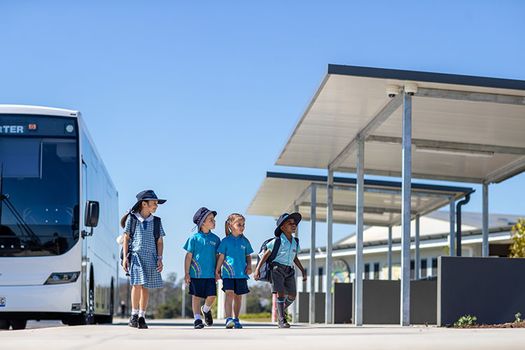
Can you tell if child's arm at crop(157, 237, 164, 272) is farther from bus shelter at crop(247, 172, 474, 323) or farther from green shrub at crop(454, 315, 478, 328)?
bus shelter at crop(247, 172, 474, 323)

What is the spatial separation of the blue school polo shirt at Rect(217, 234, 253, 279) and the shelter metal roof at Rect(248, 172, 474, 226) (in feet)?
50.4

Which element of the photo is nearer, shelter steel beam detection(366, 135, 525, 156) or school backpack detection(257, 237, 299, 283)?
school backpack detection(257, 237, 299, 283)

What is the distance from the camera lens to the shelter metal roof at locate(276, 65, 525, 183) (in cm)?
1941

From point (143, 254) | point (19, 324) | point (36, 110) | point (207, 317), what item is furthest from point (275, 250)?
point (19, 324)

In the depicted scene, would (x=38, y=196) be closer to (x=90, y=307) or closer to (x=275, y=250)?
(x=90, y=307)

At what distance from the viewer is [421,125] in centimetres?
2430

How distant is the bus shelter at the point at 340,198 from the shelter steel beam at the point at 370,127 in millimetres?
2728

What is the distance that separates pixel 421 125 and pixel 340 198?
1159 centimetres

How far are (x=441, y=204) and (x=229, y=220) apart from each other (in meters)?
20.9

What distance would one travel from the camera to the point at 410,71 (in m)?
19.1

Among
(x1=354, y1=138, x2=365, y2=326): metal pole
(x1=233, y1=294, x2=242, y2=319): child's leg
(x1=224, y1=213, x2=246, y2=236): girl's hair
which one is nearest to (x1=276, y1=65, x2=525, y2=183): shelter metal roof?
(x1=354, y1=138, x2=365, y2=326): metal pole

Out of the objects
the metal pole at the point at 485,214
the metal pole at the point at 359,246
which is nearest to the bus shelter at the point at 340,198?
the metal pole at the point at 485,214

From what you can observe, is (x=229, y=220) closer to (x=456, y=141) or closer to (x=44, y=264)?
(x=44, y=264)

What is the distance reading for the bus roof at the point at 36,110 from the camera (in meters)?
18.4
